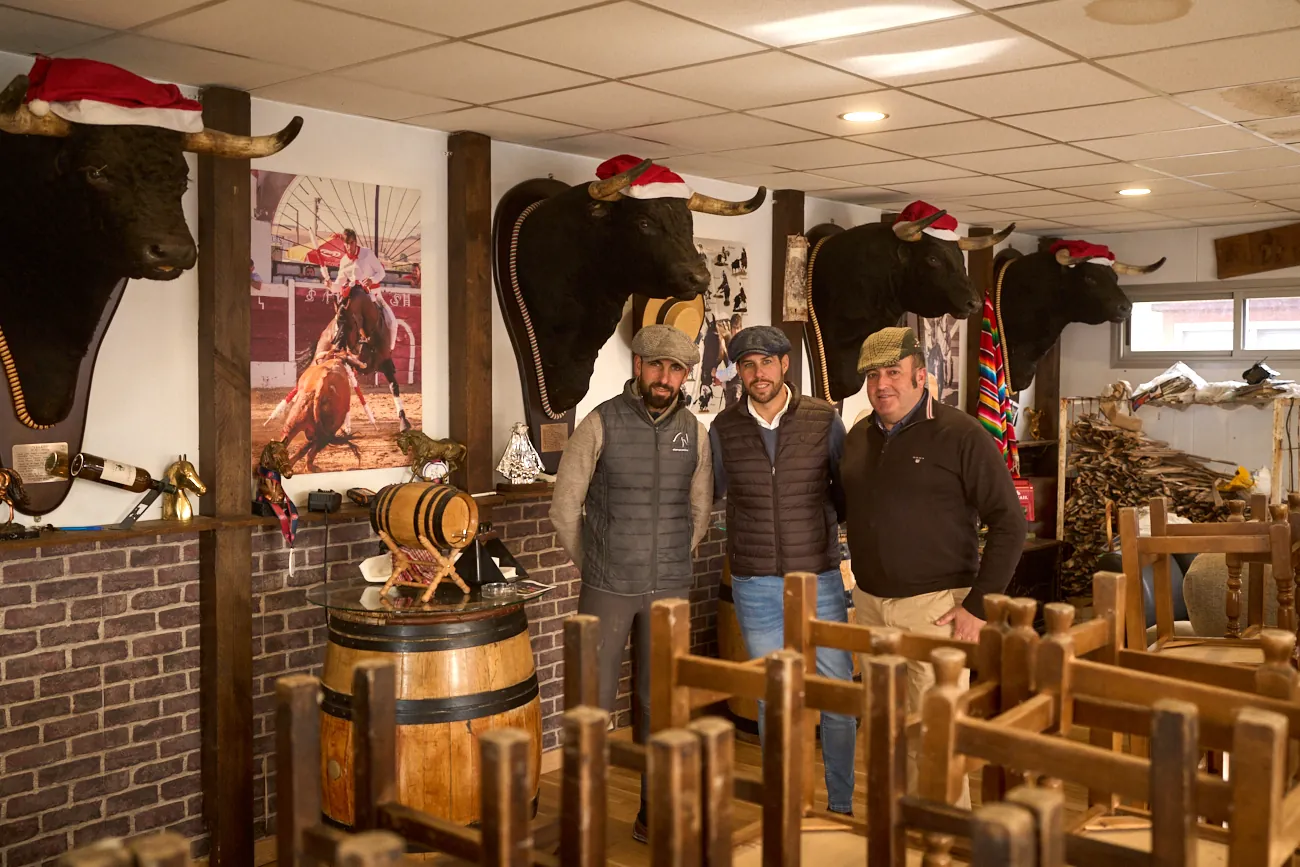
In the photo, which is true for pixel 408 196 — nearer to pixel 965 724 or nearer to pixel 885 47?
pixel 885 47

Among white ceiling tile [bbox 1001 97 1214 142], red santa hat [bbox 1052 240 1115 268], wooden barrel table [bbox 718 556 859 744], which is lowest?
wooden barrel table [bbox 718 556 859 744]

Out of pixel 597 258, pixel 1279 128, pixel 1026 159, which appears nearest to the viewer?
pixel 1279 128

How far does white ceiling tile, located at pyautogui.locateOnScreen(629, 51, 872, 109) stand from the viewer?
3582 millimetres

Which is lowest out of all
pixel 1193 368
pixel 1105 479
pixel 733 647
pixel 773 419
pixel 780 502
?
pixel 733 647

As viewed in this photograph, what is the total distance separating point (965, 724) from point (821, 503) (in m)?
2.48

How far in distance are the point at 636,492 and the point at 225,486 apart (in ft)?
4.47

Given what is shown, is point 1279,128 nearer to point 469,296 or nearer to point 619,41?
point 619,41

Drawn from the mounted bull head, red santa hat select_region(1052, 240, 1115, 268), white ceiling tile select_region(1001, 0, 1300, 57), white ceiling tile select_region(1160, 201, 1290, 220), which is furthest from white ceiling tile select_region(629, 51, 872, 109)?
red santa hat select_region(1052, 240, 1115, 268)

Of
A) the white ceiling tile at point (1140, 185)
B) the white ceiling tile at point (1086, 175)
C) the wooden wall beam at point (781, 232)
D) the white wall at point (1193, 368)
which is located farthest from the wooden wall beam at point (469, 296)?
the white wall at point (1193, 368)

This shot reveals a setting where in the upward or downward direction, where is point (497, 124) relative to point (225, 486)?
upward

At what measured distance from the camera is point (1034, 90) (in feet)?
12.9

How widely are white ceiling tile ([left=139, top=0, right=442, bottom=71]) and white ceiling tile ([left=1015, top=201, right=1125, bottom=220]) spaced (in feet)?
15.1

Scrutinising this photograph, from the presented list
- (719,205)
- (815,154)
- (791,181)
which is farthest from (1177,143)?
(719,205)

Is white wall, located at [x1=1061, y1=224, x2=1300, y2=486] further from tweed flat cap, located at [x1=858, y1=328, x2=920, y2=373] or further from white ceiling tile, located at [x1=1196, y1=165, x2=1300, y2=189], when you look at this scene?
tweed flat cap, located at [x1=858, y1=328, x2=920, y2=373]
